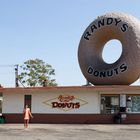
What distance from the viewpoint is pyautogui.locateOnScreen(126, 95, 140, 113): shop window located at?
89.8 ft

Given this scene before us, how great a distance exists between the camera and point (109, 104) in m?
27.7

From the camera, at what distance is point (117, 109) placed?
90.4 feet

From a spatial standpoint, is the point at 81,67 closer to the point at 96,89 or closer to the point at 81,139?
the point at 96,89

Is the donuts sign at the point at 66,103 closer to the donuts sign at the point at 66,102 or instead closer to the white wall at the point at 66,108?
the donuts sign at the point at 66,102

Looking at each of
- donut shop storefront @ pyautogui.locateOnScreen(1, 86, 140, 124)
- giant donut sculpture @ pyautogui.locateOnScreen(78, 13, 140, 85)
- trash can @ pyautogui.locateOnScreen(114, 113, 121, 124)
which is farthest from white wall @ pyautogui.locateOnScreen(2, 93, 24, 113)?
trash can @ pyautogui.locateOnScreen(114, 113, 121, 124)

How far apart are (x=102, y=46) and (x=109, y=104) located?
4929 mm

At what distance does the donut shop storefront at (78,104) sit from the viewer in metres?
27.2

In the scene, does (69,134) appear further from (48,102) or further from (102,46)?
(102,46)

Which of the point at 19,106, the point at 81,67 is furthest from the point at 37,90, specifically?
the point at 81,67

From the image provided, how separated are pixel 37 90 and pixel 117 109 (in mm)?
5948

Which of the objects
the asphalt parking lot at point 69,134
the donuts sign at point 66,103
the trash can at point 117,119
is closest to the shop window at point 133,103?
the trash can at point 117,119

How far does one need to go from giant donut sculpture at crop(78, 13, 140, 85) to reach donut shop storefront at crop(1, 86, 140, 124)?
116 cm

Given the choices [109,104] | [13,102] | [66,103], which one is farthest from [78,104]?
[13,102]

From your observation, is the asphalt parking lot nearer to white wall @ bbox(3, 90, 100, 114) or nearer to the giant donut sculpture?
white wall @ bbox(3, 90, 100, 114)
